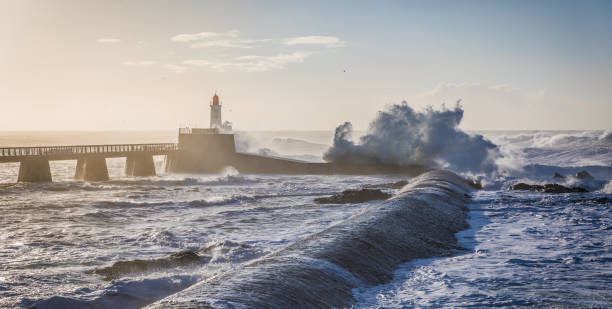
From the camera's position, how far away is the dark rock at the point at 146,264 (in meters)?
10.4

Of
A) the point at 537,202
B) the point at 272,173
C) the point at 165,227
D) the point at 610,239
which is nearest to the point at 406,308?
the point at 610,239

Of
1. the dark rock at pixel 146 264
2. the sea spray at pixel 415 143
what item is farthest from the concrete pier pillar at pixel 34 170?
the dark rock at pixel 146 264

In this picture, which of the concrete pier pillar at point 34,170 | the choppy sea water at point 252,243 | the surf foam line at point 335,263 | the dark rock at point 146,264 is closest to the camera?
the surf foam line at point 335,263

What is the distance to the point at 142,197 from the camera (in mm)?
25234

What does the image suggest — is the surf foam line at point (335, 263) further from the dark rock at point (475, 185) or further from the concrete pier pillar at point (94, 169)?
the concrete pier pillar at point (94, 169)

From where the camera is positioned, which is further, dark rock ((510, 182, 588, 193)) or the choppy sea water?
dark rock ((510, 182, 588, 193))

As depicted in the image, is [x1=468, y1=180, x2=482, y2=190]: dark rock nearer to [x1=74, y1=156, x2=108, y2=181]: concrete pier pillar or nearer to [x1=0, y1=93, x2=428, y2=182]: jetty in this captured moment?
[x1=0, y1=93, x2=428, y2=182]: jetty

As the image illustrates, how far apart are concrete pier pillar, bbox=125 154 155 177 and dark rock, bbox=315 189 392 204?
20.7 metres

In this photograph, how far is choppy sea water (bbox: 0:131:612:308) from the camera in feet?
27.8

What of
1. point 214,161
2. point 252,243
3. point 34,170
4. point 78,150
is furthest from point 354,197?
→ point 78,150

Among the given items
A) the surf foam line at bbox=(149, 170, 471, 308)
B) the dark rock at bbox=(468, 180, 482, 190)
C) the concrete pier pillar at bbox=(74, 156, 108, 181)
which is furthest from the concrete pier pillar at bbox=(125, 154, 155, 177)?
the surf foam line at bbox=(149, 170, 471, 308)

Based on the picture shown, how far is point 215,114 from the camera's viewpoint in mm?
42906

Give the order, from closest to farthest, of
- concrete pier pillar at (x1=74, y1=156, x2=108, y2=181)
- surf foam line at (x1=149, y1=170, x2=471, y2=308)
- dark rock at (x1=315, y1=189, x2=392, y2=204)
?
surf foam line at (x1=149, y1=170, x2=471, y2=308) < dark rock at (x1=315, y1=189, x2=392, y2=204) < concrete pier pillar at (x1=74, y1=156, x2=108, y2=181)

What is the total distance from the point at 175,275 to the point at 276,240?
412 centimetres
